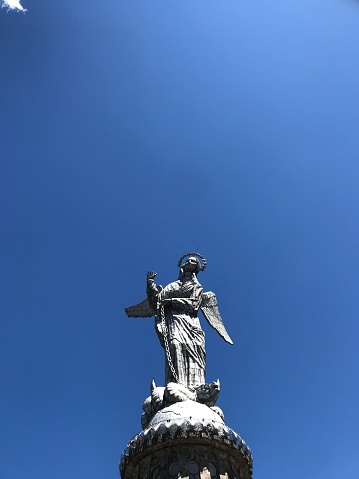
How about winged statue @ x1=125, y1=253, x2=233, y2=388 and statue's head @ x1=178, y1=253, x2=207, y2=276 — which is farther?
statue's head @ x1=178, y1=253, x2=207, y2=276

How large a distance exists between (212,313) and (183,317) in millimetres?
1833

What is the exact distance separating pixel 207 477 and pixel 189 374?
102 inches

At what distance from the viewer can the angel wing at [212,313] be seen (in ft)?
43.3

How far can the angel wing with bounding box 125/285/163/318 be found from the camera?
523 inches

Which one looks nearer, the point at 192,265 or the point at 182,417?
the point at 182,417

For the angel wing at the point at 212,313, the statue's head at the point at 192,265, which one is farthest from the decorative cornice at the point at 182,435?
the statue's head at the point at 192,265

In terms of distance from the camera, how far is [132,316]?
13445 mm

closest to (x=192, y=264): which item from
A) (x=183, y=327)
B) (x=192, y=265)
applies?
(x=192, y=265)

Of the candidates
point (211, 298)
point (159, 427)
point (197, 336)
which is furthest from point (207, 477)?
point (211, 298)

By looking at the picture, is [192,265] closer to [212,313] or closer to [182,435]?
[212,313]

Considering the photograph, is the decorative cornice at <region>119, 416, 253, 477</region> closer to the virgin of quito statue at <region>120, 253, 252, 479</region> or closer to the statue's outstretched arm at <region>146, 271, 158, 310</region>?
the virgin of quito statue at <region>120, 253, 252, 479</region>

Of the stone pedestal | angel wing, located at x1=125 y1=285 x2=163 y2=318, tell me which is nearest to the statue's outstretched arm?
angel wing, located at x1=125 y1=285 x2=163 y2=318

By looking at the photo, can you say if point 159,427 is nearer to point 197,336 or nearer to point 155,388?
point 155,388

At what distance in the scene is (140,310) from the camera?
1338cm
